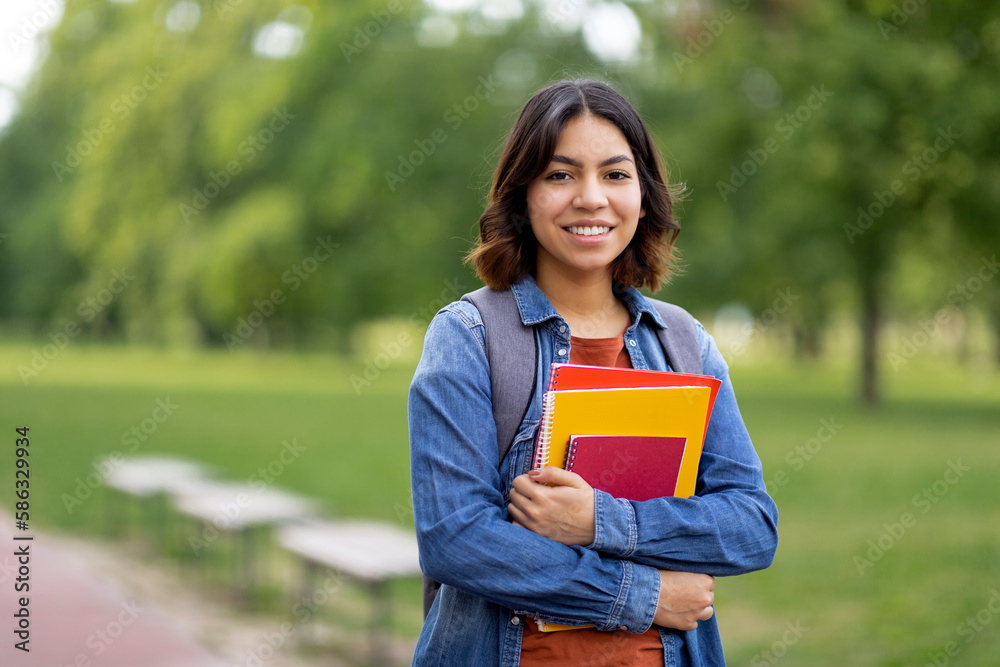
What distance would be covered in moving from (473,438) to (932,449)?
1411 cm

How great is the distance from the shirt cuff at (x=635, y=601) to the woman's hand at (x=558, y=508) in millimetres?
104

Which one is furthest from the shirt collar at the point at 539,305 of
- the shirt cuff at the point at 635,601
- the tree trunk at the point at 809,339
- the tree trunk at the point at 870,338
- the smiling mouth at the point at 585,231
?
the tree trunk at the point at 809,339

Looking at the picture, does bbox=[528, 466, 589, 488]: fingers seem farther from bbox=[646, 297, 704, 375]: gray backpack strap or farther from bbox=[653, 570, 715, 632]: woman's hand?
bbox=[646, 297, 704, 375]: gray backpack strap

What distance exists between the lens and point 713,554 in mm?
1907

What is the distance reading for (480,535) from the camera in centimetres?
179

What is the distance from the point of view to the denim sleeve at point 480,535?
5.85 ft

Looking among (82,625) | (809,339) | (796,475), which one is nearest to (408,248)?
(796,475)

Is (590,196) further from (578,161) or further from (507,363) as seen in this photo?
(507,363)

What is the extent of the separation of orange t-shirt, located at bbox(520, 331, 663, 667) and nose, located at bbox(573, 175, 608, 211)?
0.81m

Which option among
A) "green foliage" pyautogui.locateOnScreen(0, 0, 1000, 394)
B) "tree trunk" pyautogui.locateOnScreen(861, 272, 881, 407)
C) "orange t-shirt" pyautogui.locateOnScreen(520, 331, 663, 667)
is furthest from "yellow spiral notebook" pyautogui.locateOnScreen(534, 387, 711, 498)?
"tree trunk" pyautogui.locateOnScreen(861, 272, 881, 407)

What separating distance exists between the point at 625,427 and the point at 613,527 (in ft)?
0.61

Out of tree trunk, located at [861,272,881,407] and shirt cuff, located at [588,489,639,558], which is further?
tree trunk, located at [861,272,881,407]

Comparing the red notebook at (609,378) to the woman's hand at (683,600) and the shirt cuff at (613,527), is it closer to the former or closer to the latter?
the shirt cuff at (613,527)

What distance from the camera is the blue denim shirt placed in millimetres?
1788
